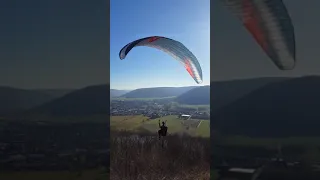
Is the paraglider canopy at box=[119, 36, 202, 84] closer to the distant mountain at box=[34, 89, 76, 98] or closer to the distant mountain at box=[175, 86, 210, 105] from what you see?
the distant mountain at box=[34, 89, 76, 98]

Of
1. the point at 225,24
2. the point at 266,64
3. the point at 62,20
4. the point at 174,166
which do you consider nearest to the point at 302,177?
the point at 266,64

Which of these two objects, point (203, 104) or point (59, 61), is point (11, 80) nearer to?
point (59, 61)

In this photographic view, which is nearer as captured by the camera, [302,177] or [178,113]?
[302,177]

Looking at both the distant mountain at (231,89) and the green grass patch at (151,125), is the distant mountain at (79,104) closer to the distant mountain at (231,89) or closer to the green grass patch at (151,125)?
the distant mountain at (231,89)

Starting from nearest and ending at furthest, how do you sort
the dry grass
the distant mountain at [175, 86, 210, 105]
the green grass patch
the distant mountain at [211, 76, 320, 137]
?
the distant mountain at [211, 76, 320, 137] < the dry grass < the green grass patch < the distant mountain at [175, 86, 210, 105]

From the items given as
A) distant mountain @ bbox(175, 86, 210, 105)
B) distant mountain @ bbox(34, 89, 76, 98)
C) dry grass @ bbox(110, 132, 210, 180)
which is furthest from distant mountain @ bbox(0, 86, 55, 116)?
distant mountain @ bbox(175, 86, 210, 105)

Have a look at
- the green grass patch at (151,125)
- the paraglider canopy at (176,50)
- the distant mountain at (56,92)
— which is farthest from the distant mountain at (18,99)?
the green grass patch at (151,125)
